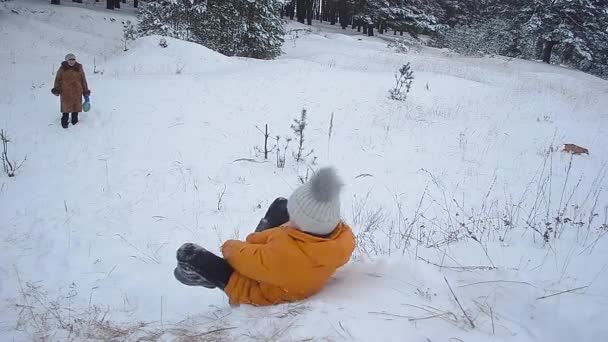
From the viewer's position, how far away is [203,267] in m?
2.48

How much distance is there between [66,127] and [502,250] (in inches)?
330

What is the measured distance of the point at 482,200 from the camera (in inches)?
215

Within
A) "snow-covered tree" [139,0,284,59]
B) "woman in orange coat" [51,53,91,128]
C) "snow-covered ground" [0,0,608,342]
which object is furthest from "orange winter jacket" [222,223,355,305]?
"snow-covered tree" [139,0,284,59]

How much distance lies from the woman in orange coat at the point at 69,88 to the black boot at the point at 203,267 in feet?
22.8

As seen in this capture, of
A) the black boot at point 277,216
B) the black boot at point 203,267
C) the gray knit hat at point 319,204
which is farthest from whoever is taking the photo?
the black boot at point 277,216

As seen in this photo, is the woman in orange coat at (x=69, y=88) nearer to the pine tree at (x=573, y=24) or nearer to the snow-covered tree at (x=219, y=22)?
the snow-covered tree at (x=219, y=22)

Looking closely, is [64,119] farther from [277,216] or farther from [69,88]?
[277,216]

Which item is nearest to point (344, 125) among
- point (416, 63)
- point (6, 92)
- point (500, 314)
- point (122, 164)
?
point (122, 164)

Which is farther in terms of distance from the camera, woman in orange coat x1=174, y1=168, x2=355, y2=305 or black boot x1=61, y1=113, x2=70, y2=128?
black boot x1=61, y1=113, x2=70, y2=128

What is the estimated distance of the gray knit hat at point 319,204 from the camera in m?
2.14

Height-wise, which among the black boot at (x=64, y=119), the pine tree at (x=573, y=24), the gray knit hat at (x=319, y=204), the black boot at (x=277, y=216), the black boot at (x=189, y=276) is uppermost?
the pine tree at (x=573, y=24)

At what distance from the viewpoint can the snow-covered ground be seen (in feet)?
7.26

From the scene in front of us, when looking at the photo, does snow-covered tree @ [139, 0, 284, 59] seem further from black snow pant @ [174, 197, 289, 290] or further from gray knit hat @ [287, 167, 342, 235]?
gray knit hat @ [287, 167, 342, 235]

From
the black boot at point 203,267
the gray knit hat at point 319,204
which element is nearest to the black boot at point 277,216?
the black boot at point 203,267
